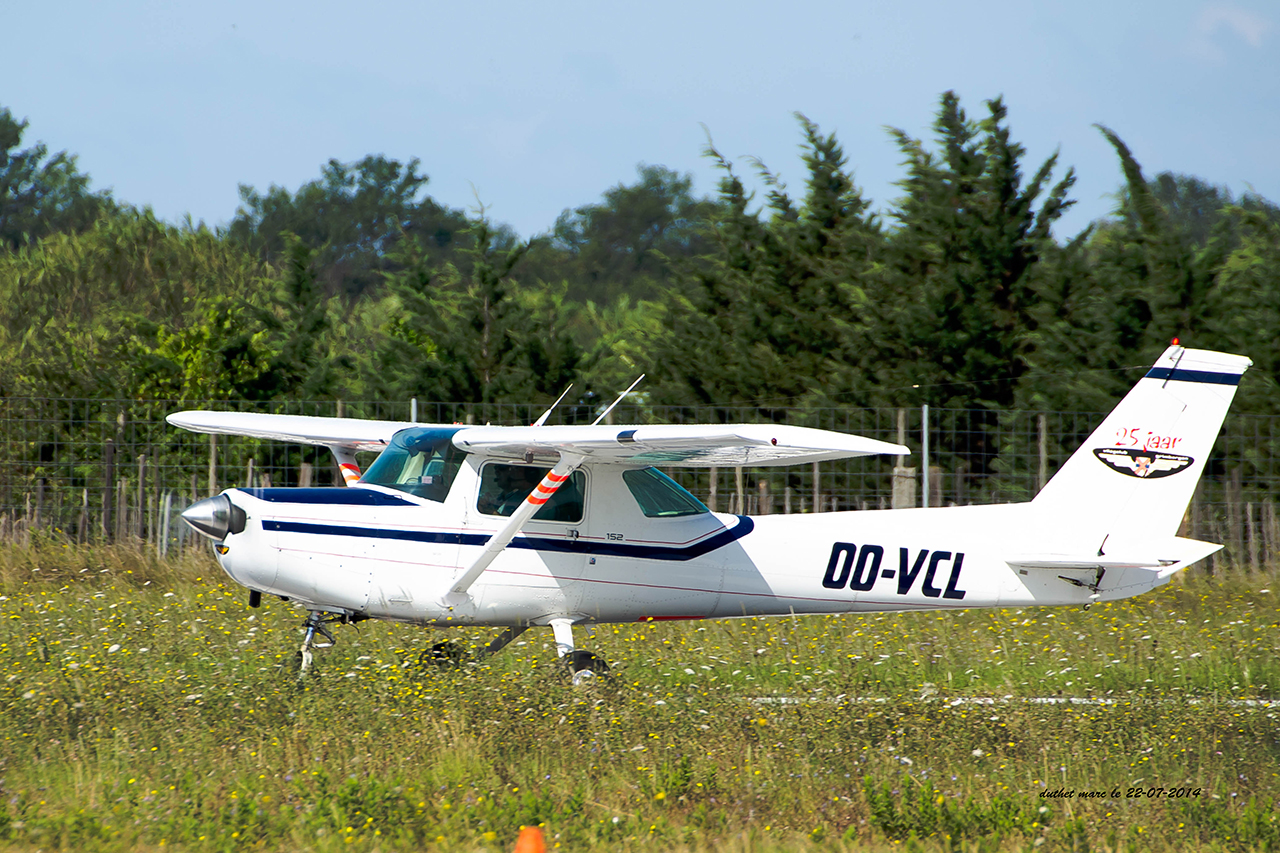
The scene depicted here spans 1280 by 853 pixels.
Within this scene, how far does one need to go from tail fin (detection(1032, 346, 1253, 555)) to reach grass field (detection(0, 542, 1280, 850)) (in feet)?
3.15

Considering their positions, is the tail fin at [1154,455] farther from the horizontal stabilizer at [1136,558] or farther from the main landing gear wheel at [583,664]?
the main landing gear wheel at [583,664]

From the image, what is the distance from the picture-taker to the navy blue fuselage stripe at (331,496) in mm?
7430

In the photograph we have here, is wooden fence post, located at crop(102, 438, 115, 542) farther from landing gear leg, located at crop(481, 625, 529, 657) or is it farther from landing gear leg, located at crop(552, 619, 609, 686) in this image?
landing gear leg, located at crop(552, 619, 609, 686)

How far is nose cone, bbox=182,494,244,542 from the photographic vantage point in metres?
7.14

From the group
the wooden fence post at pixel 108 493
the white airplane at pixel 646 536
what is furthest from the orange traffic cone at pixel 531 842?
the wooden fence post at pixel 108 493

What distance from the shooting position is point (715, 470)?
12078 millimetres

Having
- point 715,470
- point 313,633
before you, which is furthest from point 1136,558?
point 313,633

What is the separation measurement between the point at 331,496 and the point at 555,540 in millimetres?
1441

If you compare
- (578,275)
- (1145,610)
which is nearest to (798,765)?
(1145,610)

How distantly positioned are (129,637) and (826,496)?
8.17 m

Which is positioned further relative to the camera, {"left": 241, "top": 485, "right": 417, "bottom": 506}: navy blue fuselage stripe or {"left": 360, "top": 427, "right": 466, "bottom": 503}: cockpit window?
{"left": 360, "top": 427, "right": 466, "bottom": 503}: cockpit window

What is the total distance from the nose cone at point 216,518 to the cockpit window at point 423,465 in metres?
0.93

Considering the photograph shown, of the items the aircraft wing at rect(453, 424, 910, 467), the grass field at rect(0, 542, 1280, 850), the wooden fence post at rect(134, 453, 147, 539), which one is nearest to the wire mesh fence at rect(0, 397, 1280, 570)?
the wooden fence post at rect(134, 453, 147, 539)

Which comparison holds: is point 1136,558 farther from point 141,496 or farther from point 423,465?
point 141,496
